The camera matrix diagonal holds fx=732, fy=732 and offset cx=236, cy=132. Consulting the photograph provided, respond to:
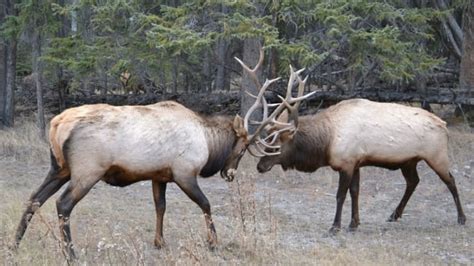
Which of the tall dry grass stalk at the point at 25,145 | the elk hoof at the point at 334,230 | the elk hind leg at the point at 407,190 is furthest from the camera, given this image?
the tall dry grass stalk at the point at 25,145

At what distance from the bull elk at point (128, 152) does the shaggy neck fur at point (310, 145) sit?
1.40 metres

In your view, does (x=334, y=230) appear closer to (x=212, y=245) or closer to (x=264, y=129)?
(x=264, y=129)

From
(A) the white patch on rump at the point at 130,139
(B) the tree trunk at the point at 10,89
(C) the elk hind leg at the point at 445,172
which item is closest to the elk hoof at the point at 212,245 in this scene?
(A) the white patch on rump at the point at 130,139

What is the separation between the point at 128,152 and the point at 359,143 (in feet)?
10.1

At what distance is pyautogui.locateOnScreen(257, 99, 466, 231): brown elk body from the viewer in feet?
29.3

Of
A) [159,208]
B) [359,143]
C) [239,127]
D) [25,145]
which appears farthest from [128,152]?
[25,145]

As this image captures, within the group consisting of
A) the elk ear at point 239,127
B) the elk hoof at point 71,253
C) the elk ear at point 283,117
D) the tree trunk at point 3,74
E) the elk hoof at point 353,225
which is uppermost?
the elk ear at point 239,127

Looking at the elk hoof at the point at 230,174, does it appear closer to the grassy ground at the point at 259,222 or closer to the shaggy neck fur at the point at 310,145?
the grassy ground at the point at 259,222

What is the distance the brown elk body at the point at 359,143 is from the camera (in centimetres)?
892

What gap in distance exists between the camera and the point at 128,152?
7180 millimetres

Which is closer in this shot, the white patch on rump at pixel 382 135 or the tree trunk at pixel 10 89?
the white patch on rump at pixel 382 135

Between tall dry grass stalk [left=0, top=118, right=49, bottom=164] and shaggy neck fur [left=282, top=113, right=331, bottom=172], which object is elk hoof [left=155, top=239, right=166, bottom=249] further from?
tall dry grass stalk [left=0, top=118, right=49, bottom=164]

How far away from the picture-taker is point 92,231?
322 inches

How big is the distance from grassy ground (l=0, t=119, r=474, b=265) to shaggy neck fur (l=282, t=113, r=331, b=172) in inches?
24.3
